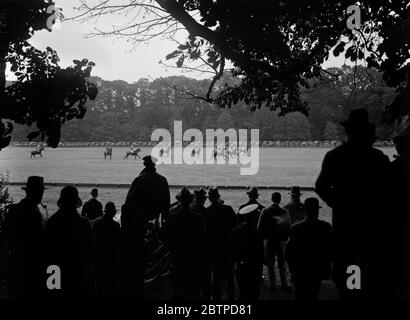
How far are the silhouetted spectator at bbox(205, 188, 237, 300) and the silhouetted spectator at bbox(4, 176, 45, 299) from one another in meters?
2.15

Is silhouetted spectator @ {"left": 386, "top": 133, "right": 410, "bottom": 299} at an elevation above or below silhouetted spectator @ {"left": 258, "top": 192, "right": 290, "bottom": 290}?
above

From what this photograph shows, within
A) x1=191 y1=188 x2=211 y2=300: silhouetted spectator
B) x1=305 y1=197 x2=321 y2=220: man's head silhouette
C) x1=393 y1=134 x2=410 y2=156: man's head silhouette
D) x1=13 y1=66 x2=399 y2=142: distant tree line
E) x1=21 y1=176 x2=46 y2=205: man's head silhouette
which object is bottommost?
x1=191 y1=188 x2=211 y2=300: silhouetted spectator

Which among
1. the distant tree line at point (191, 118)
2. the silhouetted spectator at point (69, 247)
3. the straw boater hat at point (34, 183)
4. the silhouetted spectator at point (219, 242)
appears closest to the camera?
the silhouetted spectator at point (69, 247)

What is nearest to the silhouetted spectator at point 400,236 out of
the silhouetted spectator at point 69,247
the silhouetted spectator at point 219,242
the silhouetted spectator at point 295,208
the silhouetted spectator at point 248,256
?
the silhouetted spectator at point 248,256

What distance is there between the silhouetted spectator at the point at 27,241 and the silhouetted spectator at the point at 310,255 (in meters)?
2.17

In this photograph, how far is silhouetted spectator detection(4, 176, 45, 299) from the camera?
3244 millimetres

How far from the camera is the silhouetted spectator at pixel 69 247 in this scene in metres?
3.15

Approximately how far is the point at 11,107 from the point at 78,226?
1.39 metres

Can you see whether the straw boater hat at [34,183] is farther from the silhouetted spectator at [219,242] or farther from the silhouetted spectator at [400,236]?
the silhouetted spectator at [400,236]

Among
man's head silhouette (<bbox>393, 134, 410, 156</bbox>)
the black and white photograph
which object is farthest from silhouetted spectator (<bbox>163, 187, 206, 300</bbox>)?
man's head silhouette (<bbox>393, 134, 410, 156</bbox>)

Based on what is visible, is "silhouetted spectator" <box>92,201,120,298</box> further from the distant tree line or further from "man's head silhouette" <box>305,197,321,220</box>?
the distant tree line

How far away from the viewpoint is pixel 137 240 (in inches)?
168

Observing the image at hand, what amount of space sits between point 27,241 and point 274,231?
336 centimetres

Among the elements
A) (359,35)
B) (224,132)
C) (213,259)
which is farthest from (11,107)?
(224,132)
